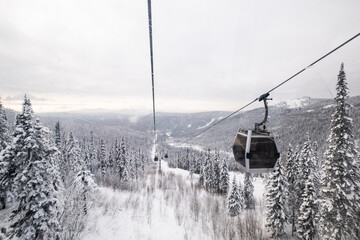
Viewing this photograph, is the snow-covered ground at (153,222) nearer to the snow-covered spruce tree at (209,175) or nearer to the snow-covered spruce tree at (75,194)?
the snow-covered spruce tree at (75,194)

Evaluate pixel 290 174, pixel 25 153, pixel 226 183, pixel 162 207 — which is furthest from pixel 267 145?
pixel 226 183

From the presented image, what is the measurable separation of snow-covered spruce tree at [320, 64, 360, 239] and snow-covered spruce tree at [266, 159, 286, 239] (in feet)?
24.6

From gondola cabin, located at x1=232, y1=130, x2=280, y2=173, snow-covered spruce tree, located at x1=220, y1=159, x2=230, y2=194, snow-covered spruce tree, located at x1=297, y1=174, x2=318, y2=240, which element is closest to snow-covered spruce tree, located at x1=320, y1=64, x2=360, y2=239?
snow-covered spruce tree, located at x1=297, y1=174, x2=318, y2=240

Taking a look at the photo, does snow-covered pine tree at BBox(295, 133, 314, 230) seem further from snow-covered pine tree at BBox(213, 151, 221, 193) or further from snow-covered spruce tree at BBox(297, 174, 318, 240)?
snow-covered pine tree at BBox(213, 151, 221, 193)

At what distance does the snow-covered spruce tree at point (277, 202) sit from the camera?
82.4ft

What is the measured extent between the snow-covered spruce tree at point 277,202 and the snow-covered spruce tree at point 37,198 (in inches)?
1023

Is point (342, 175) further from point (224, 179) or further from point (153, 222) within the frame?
point (224, 179)

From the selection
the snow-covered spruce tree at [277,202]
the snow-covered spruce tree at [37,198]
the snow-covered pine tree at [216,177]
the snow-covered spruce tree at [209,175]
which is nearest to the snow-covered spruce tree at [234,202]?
the snow-covered spruce tree at [277,202]

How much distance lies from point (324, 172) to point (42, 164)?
2554 centimetres

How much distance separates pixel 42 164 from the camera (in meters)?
12.9

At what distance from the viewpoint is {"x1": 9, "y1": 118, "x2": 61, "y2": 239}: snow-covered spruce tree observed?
12.4m

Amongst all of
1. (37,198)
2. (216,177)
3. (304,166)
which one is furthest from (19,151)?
(216,177)

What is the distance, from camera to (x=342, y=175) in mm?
16797

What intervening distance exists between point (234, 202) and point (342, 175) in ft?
75.9
